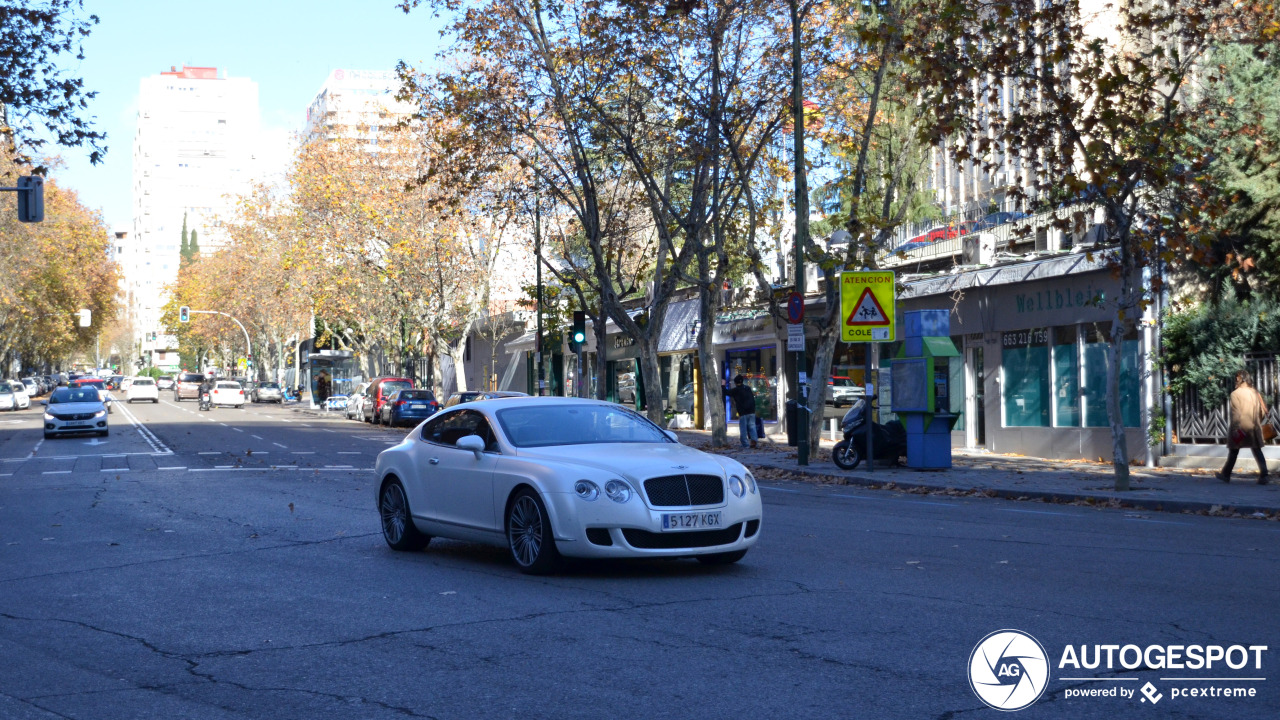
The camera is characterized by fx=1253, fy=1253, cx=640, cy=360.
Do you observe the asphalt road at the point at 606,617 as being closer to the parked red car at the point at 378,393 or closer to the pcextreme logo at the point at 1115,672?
the pcextreme logo at the point at 1115,672

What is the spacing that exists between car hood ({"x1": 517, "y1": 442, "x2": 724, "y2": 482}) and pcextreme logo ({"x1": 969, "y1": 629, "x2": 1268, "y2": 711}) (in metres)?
2.97

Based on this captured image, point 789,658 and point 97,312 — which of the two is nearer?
point 789,658

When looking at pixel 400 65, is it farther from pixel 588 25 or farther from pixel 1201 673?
pixel 1201 673

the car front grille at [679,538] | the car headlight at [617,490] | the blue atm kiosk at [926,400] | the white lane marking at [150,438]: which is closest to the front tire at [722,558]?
the car front grille at [679,538]

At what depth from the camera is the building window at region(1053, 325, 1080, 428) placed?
2531 cm

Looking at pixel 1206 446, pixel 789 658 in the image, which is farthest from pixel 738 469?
pixel 1206 446

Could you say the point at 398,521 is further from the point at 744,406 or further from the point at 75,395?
the point at 75,395

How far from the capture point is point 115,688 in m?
6.07

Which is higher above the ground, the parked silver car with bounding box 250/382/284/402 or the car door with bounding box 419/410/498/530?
the parked silver car with bounding box 250/382/284/402

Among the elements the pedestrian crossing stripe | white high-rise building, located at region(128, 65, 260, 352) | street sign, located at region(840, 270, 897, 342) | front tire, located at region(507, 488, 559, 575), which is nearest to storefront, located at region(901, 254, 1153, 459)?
street sign, located at region(840, 270, 897, 342)

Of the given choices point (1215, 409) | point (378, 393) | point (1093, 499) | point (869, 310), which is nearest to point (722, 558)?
point (1093, 499)

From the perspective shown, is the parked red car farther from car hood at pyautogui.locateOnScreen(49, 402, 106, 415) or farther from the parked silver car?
the parked silver car

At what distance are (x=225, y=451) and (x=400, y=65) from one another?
980 centimetres

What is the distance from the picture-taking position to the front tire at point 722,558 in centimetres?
961
